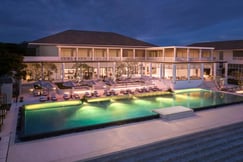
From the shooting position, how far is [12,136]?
10.2m

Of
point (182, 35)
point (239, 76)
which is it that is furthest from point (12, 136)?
point (182, 35)

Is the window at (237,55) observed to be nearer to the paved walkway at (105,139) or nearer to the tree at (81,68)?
the paved walkway at (105,139)

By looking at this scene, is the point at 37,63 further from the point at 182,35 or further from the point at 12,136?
Answer: the point at 182,35

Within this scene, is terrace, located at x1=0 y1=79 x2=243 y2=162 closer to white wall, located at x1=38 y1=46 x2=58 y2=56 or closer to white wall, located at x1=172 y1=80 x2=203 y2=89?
white wall, located at x1=172 y1=80 x2=203 y2=89

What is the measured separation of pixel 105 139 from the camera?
9898 millimetres

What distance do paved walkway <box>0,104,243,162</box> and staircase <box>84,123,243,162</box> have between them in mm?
408

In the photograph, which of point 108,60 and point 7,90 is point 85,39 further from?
point 7,90

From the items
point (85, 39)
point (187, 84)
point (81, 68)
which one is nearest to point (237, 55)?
point (187, 84)

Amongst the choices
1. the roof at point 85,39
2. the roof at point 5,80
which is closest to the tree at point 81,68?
the roof at point 85,39

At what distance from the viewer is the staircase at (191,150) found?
8.45 m

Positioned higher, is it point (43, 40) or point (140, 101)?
point (43, 40)

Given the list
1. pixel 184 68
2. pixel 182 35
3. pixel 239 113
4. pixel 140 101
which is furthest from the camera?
pixel 182 35

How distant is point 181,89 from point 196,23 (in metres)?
37.9

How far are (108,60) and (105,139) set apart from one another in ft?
75.1
